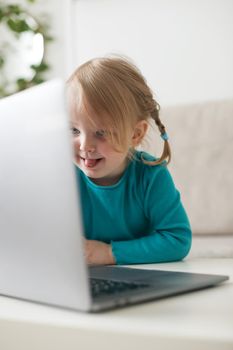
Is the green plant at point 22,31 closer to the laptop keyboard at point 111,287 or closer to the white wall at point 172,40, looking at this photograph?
the white wall at point 172,40

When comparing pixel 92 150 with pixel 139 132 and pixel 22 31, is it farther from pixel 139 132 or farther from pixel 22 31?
pixel 22 31

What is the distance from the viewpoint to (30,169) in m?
0.52

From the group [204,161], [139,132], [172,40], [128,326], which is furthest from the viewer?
[172,40]

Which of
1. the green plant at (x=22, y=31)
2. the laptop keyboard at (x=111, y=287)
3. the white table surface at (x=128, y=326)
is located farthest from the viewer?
the green plant at (x=22, y=31)

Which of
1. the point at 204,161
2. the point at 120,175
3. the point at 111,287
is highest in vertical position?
the point at 111,287

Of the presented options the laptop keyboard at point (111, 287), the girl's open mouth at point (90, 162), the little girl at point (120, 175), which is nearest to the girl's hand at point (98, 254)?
the little girl at point (120, 175)

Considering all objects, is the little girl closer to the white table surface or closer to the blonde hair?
the blonde hair

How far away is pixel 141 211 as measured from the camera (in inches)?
43.7

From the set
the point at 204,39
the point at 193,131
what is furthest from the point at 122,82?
the point at 204,39

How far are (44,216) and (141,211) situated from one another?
62 centimetres

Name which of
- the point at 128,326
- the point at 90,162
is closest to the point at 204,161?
the point at 90,162

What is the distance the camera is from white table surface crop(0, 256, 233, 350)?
0.43 meters

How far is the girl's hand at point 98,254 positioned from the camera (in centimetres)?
95

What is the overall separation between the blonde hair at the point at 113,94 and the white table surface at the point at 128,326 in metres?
0.45
